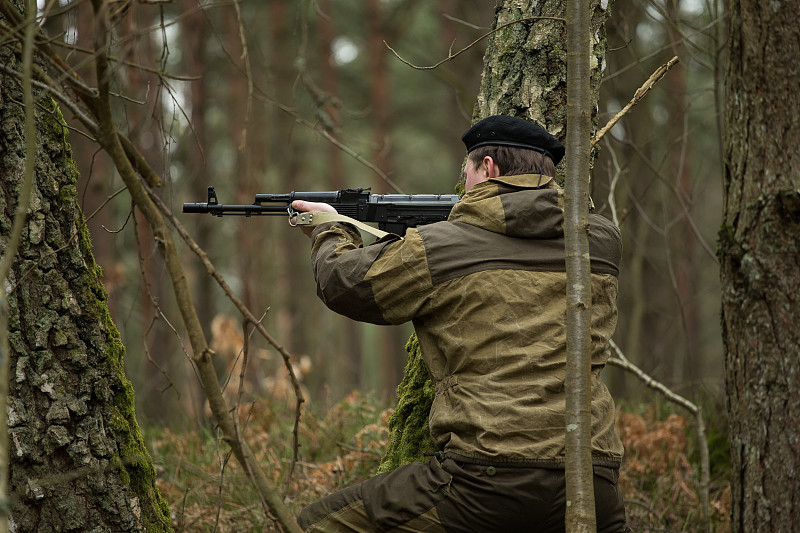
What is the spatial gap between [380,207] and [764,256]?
169cm

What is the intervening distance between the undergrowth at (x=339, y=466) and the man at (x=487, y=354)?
146cm

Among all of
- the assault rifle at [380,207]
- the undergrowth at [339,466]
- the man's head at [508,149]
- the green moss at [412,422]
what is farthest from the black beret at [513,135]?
the undergrowth at [339,466]

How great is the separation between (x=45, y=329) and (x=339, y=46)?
12.9 m

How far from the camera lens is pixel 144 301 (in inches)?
394

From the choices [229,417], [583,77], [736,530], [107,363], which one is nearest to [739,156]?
[583,77]

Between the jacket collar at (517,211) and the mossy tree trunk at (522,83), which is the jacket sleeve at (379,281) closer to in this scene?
the jacket collar at (517,211)

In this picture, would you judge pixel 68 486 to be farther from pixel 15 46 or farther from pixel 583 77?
pixel 583 77

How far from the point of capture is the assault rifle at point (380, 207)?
3514 mm

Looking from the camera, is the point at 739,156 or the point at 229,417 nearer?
the point at 229,417

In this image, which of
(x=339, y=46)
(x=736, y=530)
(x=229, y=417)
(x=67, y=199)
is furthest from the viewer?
(x=339, y=46)

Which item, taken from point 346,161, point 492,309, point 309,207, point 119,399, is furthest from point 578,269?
point 346,161

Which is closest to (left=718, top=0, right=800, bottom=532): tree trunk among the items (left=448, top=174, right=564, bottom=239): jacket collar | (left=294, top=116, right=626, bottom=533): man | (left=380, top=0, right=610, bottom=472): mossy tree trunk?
(left=294, top=116, right=626, bottom=533): man

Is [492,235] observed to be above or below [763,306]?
above

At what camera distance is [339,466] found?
4.62 meters
